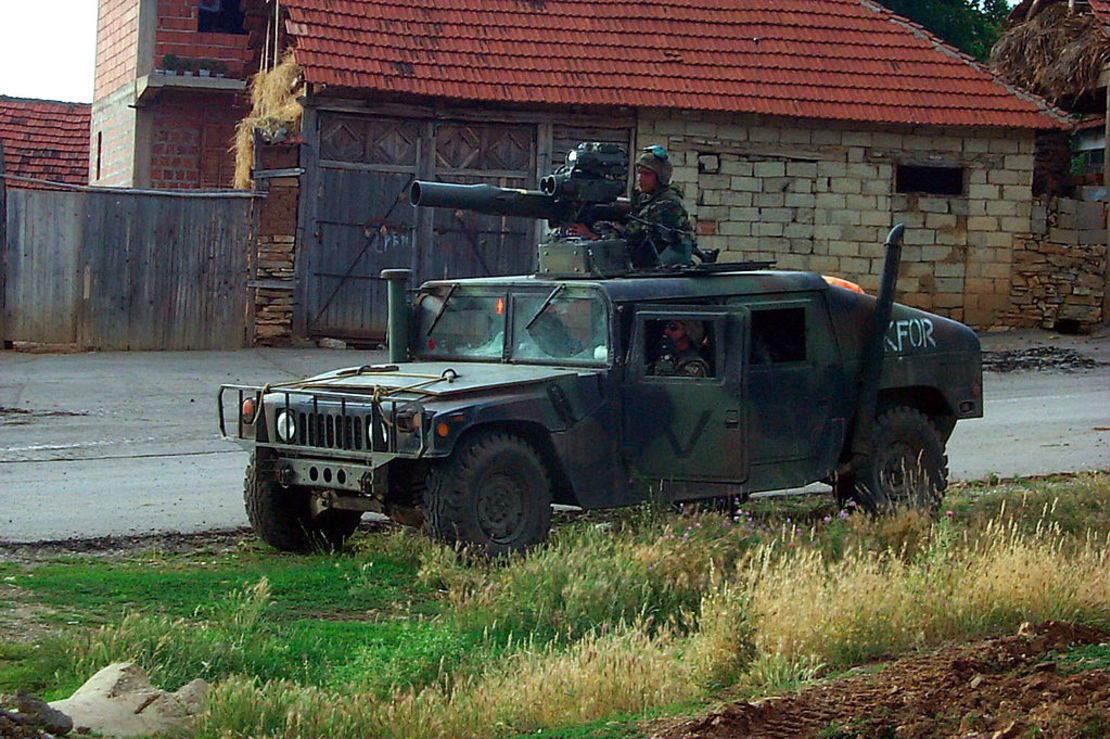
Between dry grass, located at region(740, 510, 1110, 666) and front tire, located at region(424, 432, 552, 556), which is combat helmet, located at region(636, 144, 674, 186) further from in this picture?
dry grass, located at region(740, 510, 1110, 666)

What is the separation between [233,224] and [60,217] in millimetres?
2077

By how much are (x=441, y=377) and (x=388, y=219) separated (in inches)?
480

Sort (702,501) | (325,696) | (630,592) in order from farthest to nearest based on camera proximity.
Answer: (702,501) → (630,592) → (325,696)

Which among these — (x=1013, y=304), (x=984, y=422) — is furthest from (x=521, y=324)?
(x=1013, y=304)

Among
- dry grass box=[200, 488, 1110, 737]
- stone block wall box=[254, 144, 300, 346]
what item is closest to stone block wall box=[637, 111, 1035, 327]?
stone block wall box=[254, 144, 300, 346]

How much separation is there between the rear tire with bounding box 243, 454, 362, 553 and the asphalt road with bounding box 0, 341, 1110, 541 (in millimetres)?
936

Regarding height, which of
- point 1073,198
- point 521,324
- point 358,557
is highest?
point 1073,198

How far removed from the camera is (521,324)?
32.3 ft

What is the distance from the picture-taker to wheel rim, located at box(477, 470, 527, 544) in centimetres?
879

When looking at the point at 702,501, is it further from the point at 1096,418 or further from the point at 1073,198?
the point at 1073,198

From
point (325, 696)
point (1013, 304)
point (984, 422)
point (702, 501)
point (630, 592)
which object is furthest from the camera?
point (1013, 304)

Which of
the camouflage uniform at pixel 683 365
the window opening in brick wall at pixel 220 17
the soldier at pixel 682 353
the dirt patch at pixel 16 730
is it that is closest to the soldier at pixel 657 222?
the soldier at pixel 682 353

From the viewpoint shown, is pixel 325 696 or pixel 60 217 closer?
pixel 325 696

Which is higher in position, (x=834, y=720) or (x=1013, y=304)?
(x=1013, y=304)
